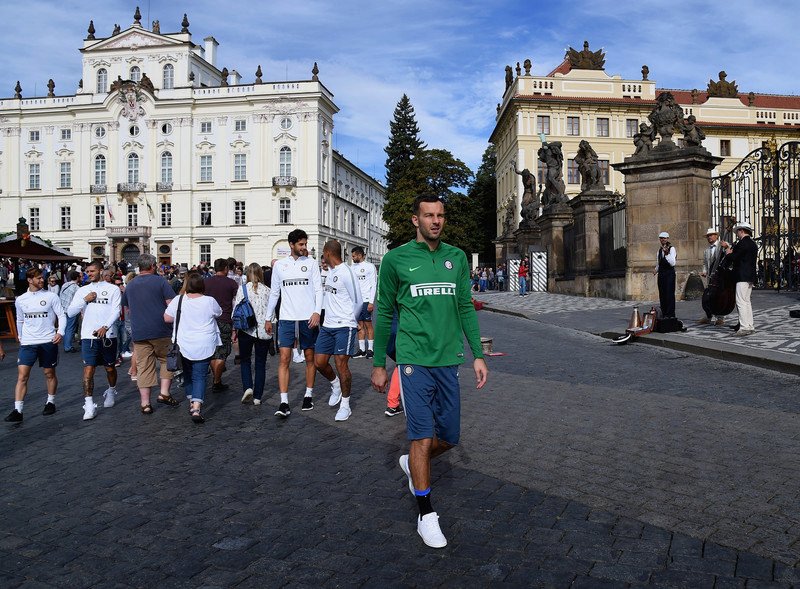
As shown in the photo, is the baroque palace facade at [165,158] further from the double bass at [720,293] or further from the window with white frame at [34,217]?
the double bass at [720,293]

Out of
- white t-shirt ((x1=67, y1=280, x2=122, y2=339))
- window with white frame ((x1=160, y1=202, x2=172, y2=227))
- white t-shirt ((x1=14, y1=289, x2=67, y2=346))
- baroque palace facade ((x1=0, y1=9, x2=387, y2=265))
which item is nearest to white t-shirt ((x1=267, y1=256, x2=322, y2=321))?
white t-shirt ((x1=67, y1=280, x2=122, y2=339))

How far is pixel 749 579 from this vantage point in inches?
131

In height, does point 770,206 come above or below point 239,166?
below

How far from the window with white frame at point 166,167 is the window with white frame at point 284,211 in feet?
38.0

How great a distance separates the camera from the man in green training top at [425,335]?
400cm

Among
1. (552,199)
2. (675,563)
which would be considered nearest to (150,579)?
(675,563)

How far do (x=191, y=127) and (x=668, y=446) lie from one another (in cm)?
7226

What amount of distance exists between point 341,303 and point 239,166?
66883 millimetres

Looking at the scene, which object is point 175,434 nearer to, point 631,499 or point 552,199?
point 631,499

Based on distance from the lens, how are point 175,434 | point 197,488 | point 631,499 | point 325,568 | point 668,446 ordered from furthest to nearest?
1. point 175,434
2. point 668,446
3. point 197,488
4. point 631,499
5. point 325,568

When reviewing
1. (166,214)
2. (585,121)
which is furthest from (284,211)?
(585,121)

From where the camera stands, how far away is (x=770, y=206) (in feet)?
68.8

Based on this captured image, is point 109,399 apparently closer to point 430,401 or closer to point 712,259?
point 430,401

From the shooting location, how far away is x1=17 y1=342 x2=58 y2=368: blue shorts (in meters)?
8.07
